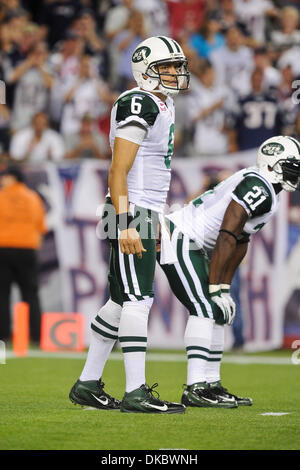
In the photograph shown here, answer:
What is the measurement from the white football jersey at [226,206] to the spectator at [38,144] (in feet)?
18.8

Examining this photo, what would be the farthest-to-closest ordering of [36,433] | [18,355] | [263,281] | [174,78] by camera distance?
[263,281], [18,355], [174,78], [36,433]

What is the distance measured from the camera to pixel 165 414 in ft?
18.3

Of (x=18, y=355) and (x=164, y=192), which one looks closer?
(x=164, y=192)

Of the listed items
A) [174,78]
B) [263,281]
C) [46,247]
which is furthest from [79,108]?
[174,78]

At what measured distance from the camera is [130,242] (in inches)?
213

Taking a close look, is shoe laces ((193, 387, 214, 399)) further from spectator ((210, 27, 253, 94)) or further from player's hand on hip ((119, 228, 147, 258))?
spectator ((210, 27, 253, 94))

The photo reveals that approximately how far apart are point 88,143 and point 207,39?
2.52m

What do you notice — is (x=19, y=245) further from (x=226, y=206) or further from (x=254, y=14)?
(x=226, y=206)

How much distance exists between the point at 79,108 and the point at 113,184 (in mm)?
7599

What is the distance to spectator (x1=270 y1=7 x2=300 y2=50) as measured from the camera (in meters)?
13.4

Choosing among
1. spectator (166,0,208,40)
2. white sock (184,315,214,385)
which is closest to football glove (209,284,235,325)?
white sock (184,315,214,385)

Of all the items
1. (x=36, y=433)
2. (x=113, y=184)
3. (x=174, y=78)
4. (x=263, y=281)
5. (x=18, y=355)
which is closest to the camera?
(x=36, y=433)

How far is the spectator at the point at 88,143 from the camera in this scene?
12.1 meters

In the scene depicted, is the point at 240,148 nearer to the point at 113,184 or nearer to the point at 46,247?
the point at 46,247
